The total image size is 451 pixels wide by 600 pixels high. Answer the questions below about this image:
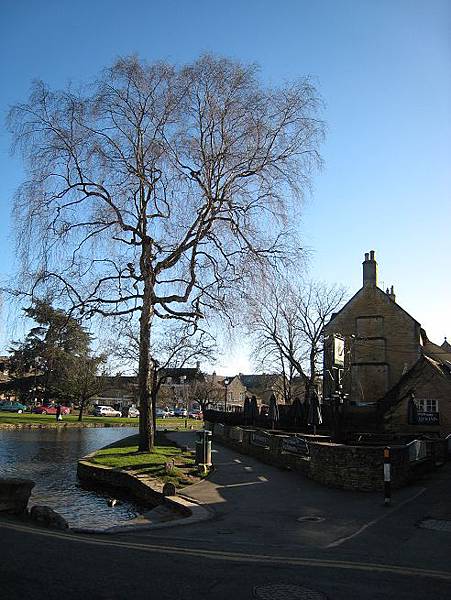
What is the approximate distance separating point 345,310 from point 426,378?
1069cm

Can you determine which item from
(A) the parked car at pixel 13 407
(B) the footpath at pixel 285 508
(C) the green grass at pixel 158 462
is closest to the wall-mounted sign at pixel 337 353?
(B) the footpath at pixel 285 508

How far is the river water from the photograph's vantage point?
552 inches

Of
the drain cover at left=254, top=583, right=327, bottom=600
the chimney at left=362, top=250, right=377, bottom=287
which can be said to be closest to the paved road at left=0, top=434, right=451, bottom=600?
the drain cover at left=254, top=583, right=327, bottom=600

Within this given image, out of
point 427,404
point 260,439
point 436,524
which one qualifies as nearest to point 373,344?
point 427,404

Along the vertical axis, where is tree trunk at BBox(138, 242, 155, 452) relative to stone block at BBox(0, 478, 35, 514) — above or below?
above

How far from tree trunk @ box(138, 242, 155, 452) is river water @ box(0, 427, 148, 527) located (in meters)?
3.15

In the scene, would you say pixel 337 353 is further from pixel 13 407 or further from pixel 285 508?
pixel 13 407

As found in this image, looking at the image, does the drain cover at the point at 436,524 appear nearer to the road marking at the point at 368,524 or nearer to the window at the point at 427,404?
the road marking at the point at 368,524

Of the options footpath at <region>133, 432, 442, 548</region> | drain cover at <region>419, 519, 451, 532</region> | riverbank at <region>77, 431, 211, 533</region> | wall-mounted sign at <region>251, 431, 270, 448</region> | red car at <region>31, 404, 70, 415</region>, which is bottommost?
red car at <region>31, 404, 70, 415</region>

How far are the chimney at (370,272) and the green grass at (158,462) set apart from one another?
24.0 m

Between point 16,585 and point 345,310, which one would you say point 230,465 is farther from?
point 345,310

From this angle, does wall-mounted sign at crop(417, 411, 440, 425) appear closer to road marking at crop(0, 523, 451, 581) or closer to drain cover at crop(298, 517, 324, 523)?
drain cover at crop(298, 517, 324, 523)

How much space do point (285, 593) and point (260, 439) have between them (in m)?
17.6

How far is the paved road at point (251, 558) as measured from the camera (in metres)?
5.37
